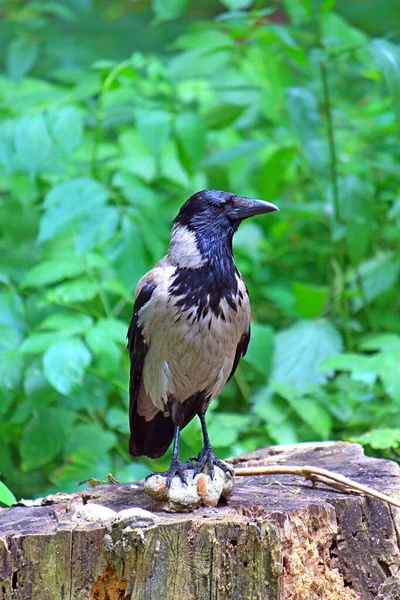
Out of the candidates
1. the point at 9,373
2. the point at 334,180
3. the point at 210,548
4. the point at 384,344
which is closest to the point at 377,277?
the point at 334,180

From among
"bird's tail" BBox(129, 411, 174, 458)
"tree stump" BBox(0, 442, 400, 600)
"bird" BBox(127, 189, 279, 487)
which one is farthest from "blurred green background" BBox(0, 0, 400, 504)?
"tree stump" BBox(0, 442, 400, 600)

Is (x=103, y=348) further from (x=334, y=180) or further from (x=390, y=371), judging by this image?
(x=334, y=180)

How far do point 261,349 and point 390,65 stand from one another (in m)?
2.01

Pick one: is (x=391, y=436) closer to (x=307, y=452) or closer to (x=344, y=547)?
(x=307, y=452)

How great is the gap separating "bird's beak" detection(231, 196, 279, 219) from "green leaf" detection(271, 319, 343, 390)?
6.51ft

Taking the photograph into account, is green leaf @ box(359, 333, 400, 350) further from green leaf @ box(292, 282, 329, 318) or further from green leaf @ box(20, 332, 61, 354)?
green leaf @ box(20, 332, 61, 354)

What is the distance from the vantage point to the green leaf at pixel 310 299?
6129mm

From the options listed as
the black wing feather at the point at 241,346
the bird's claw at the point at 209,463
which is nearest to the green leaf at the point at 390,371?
the black wing feather at the point at 241,346

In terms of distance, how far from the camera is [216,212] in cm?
382

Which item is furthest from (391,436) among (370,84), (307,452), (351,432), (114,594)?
(370,84)

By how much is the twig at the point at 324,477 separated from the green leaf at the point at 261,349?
165cm

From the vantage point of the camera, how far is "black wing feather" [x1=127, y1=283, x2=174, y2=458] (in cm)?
385

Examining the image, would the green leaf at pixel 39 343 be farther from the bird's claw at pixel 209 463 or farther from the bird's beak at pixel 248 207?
the bird's beak at pixel 248 207

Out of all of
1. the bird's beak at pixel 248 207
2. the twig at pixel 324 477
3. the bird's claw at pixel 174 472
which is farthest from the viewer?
the bird's beak at pixel 248 207
